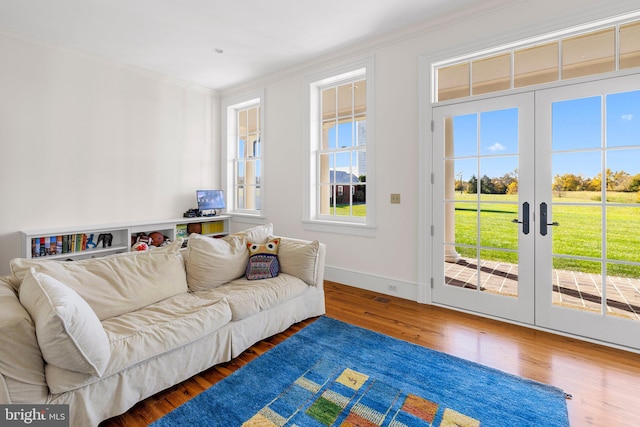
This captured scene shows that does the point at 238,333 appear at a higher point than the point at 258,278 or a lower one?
lower

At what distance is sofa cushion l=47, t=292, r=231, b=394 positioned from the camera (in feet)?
4.77

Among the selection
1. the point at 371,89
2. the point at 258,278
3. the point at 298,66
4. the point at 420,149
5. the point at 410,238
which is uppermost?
the point at 298,66

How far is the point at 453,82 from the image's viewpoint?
3.17 meters

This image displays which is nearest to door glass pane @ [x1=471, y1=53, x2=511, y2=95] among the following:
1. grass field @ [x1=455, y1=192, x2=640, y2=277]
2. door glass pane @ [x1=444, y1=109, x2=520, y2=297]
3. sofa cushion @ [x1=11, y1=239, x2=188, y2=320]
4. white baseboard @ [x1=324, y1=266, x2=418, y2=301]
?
door glass pane @ [x1=444, y1=109, x2=520, y2=297]

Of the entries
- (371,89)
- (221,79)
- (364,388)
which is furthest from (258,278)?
(221,79)

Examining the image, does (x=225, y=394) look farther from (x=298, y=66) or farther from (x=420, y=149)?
(x=298, y=66)

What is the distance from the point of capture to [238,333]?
221 cm

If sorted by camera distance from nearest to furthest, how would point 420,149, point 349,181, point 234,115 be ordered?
point 420,149 < point 349,181 < point 234,115

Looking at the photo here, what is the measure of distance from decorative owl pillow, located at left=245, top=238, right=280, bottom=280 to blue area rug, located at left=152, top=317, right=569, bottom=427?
0.69 meters

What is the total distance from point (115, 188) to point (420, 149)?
4005 mm

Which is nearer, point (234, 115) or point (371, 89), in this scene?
point (371, 89)

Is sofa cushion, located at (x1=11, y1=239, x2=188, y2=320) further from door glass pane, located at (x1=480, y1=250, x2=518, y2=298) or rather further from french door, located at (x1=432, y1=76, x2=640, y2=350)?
door glass pane, located at (x1=480, y1=250, x2=518, y2=298)

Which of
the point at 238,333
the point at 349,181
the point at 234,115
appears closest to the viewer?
the point at 238,333

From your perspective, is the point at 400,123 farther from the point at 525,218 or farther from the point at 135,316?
the point at 135,316
